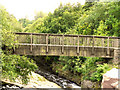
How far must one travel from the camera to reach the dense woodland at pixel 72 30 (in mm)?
6348

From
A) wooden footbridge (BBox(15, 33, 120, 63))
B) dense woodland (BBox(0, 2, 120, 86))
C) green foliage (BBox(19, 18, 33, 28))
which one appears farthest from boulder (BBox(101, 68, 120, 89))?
green foliage (BBox(19, 18, 33, 28))

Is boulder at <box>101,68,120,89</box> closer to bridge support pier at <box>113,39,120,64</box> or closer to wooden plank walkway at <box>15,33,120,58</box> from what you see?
wooden plank walkway at <box>15,33,120,58</box>

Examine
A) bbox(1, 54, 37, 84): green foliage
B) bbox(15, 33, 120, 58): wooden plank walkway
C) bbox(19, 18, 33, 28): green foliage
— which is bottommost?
bbox(1, 54, 37, 84): green foliage

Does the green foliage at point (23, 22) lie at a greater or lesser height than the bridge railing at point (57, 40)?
greater

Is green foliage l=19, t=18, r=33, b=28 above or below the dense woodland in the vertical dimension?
above

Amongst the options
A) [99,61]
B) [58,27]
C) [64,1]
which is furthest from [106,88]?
[64,1]

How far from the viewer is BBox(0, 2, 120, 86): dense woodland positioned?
6348 mm

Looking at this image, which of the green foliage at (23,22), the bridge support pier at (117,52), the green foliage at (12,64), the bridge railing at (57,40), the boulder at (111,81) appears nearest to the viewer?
the boulder at (111,81)

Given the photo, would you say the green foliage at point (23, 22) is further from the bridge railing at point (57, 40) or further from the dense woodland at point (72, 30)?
the bridge railing at point (57, 40)

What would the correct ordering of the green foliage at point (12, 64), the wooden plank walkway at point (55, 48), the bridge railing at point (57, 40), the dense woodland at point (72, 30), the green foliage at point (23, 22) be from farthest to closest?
the green foliage at point (23, 22) < the bridge railing at point (57, 40) < the wooden plank walkway at point (55, 48) < the dense woodland at point (72, 30) < the green foliage at point (12, 64)

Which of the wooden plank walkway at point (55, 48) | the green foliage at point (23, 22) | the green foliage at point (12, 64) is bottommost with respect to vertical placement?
the green foliage at point (12, 64)

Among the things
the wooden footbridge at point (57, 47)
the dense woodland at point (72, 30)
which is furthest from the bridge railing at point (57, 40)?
the dense woodland at point (72, 30)

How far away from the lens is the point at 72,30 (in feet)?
55.0

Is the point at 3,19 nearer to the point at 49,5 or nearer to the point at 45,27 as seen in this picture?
the point at 45,27
